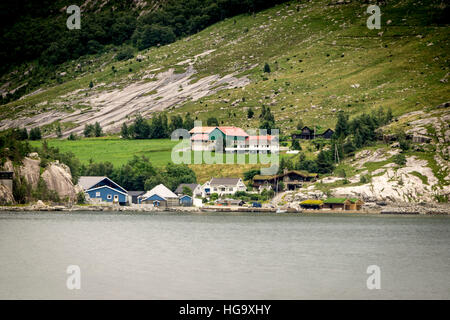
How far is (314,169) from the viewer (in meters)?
141

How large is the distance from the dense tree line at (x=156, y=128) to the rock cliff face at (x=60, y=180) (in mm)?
63493

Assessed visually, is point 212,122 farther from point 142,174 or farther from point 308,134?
point 142,174

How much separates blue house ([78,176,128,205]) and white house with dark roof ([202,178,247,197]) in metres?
17.5

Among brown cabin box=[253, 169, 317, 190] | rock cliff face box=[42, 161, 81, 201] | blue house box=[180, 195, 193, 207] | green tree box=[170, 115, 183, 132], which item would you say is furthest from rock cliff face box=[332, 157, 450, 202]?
green tree box=[170, 115, 183, 132]

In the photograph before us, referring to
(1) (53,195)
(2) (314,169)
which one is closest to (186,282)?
(1) (53,195)

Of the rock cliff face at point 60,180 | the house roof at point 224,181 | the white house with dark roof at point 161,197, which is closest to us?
the rock cliff face at point 60,180

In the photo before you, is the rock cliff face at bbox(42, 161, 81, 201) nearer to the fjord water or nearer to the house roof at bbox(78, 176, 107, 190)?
the house roof at bbox(78, 176, 107, 190)

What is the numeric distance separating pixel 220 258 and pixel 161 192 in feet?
243

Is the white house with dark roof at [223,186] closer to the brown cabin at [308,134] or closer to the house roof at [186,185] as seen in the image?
the house roof at [186,185]

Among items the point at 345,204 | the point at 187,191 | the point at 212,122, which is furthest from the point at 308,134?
the point at 187,191

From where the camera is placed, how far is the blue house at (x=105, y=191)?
133875mm

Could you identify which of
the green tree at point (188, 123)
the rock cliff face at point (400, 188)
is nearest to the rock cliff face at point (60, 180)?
the rock cliff face at point (400, 188)
